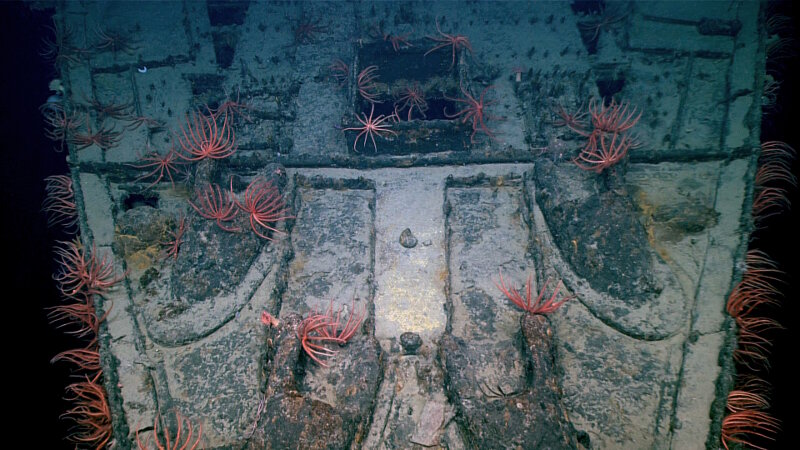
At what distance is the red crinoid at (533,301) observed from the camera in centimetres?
414

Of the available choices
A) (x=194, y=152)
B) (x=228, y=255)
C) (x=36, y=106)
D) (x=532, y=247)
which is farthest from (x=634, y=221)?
(x=36, y=106)

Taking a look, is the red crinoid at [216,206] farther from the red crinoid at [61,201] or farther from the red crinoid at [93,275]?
the red crinoid at [61,201]

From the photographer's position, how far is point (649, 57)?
22.0ft

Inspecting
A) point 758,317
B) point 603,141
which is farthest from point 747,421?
point 603,141

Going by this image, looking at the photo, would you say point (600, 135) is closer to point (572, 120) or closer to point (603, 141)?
point (603, 141)

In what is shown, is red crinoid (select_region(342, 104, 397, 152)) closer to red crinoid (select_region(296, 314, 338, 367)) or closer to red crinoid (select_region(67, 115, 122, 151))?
red crinoid (select_region(296, 314, 338, 367))

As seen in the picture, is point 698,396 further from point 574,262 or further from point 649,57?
point 649,57

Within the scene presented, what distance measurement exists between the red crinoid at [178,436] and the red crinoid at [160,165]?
306 cm

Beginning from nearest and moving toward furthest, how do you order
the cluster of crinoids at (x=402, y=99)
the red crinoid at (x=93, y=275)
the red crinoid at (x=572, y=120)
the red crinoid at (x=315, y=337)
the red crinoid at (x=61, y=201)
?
the red crinoid at (x=315, y=337)
the red crinoid at (x=93, y=275)
the cluster of crinoids at (x=402, y=99)
the red crinoid at (x=572, y=120)
the red crinoid at (x=61, y=201)

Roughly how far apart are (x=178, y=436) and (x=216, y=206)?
2.44 meters

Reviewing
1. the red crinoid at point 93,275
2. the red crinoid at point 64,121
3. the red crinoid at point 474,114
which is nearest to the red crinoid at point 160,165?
the red crinoid at point 93,275

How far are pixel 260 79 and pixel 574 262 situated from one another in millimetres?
5591

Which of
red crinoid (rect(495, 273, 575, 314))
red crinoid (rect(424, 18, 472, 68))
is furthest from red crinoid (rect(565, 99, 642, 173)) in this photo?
red crinoid (rect(424, 18, 472, 68))

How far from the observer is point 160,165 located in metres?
5.51
